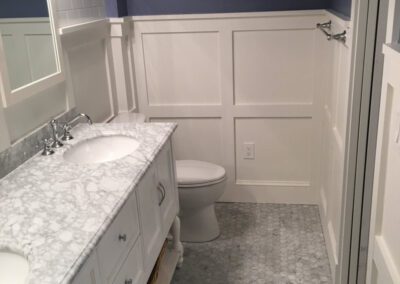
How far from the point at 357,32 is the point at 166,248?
1391 millimetres

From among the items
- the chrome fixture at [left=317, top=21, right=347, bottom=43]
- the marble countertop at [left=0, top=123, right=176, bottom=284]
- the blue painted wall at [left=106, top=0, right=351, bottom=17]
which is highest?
the blue painted wall at [left=106, top=0, right=351, bottom=17]

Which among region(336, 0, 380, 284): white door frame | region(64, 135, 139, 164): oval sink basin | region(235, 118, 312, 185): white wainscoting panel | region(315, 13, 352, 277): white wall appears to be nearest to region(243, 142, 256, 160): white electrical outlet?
region(235, 118, 312, 185): white wainscoting panel

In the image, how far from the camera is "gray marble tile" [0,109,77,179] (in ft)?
5.00

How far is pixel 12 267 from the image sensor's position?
3.62 feet

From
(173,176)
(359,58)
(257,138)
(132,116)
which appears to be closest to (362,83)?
(359,58)

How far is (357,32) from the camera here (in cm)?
163

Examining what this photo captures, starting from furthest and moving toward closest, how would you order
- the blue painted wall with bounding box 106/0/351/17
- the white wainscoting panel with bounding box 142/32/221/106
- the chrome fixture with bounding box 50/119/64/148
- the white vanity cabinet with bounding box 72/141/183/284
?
the white wainscoting panel with bounding box 142/32/221/106, the blue painted wall with bounding box 106/0/351/17, the chrome fixture with bounding box 50/119/64/148, the white vanity cabinet with bounding box 72/141/183/284

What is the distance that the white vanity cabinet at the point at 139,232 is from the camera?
3.93 ft

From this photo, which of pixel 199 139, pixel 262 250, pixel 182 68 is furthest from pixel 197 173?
pixel 182 68

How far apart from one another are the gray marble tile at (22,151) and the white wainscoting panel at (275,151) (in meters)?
1.40

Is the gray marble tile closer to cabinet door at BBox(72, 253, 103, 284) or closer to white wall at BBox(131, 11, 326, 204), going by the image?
cabinet door at BBox(72, 253, 103, 284)

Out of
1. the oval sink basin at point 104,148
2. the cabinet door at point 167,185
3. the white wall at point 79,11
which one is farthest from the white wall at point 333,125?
the white wall at point 79,11

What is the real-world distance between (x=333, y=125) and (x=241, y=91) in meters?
0.71

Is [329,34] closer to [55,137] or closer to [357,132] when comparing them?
[357,132]
